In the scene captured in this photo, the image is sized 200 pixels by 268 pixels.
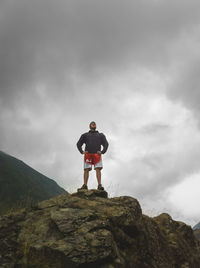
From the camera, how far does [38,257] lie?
6.61 metres

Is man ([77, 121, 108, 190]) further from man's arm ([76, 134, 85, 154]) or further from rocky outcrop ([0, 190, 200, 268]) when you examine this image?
rocky outcrop ([0, 190, 200, 268])

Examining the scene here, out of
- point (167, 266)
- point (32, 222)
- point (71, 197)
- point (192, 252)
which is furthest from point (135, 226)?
point (192, 252)

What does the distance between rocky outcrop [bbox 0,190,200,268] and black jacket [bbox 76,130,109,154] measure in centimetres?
325

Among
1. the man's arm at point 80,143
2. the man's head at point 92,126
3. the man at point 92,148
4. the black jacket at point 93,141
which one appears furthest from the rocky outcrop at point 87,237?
the man's head at point 92,126

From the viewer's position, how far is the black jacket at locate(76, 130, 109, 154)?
45.1 feet

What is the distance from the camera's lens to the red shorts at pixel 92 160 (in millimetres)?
13125

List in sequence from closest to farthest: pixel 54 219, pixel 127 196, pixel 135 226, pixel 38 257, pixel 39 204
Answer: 1. pixel 38 257
2. pixel 54 219
3. pixel 135 226
4. pixel 39 204
5. pixel 127 196

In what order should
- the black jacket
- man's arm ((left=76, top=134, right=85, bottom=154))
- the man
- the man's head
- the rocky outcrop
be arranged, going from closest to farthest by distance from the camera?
the rocky outcrop, the man, the black jacket, man's arm ((left=76, top=134, right=85, bottom=154)), the man's head

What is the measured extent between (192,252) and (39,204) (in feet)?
23.1

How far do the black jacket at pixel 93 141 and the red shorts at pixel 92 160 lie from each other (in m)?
0.38

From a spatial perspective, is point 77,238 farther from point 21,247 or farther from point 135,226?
point 135,226

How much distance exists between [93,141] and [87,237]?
23.2ft

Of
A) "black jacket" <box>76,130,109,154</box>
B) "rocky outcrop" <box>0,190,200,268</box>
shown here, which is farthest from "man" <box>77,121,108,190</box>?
"rocky outcrop" <box>0,190,200,268</box>

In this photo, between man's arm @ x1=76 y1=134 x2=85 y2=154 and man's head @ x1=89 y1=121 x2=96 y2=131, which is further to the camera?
man's head @ x1=89 y1=121 x2=96 y2=131
